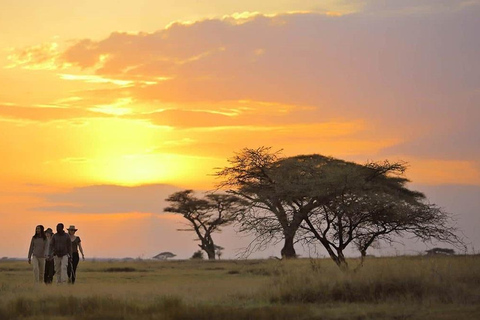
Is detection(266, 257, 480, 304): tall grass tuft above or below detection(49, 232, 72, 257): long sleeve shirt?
below

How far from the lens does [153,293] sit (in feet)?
80.1

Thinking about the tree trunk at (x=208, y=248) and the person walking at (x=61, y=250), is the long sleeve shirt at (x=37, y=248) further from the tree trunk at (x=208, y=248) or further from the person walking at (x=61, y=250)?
the tree trunk at (x=208, y=248)

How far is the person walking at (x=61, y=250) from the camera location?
28234mm

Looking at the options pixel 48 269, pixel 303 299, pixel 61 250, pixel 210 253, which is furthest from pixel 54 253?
pixel 210 253

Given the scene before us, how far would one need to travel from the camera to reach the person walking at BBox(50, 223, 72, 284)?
1112 inches

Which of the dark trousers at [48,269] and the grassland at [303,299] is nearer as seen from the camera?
the grassland at [303,299]

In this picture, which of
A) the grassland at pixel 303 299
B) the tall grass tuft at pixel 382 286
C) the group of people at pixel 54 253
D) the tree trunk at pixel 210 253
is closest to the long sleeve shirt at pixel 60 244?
the group of people at pixel 54 253

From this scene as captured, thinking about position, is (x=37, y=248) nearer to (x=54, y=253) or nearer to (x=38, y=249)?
(x=38, y=249)

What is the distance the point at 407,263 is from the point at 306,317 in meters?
6.68

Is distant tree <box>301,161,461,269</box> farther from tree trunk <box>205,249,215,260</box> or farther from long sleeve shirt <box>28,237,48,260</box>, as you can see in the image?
tree trunk <box>205,249,215,260</box>

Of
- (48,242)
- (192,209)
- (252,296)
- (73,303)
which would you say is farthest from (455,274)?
(192,209)

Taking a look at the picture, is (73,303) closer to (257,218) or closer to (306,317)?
(306,317)

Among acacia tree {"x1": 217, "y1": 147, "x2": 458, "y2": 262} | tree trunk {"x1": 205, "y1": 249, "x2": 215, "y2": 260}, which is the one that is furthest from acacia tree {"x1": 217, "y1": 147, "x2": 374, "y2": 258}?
tree trunk {"x1": 205, "y1": 249, "x2": 215, "y2": 260}

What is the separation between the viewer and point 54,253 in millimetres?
28312
